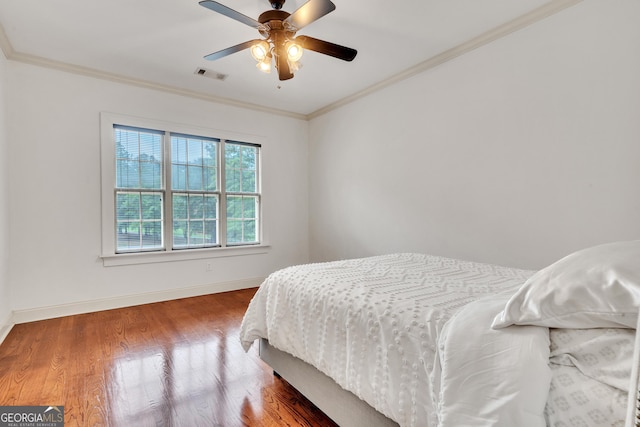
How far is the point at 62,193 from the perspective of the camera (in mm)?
3410

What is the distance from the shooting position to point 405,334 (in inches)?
47.1

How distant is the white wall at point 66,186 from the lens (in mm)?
3209

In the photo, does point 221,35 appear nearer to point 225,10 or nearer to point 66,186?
point 225,10

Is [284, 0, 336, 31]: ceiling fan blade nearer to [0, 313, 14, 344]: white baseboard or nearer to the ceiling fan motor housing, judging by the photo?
the ceiling fan motor housing

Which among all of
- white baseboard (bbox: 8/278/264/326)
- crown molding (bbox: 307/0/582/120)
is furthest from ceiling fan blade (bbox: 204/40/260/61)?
white baseboard (bbox: 8/278/264/326)

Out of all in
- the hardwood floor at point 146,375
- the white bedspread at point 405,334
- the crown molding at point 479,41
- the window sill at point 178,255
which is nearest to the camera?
the white bedspread at point 405,334

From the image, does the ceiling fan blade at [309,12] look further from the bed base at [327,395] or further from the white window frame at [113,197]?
the white window frame at [113,197]

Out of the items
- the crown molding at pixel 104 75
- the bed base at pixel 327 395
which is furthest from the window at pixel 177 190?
the bed base at pixel 327 395

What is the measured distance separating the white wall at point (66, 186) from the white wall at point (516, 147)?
2.59 m

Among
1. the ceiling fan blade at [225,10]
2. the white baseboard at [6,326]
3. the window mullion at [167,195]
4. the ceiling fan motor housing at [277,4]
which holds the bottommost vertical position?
the white baseboard at [6,326]

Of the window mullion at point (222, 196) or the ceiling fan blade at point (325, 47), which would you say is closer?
the ceiling fan blade at point (325, 47)

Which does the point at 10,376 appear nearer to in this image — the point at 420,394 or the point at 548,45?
the point at 420,394

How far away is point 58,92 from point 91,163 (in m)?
0.79

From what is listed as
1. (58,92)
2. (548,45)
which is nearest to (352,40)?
(548,45)
